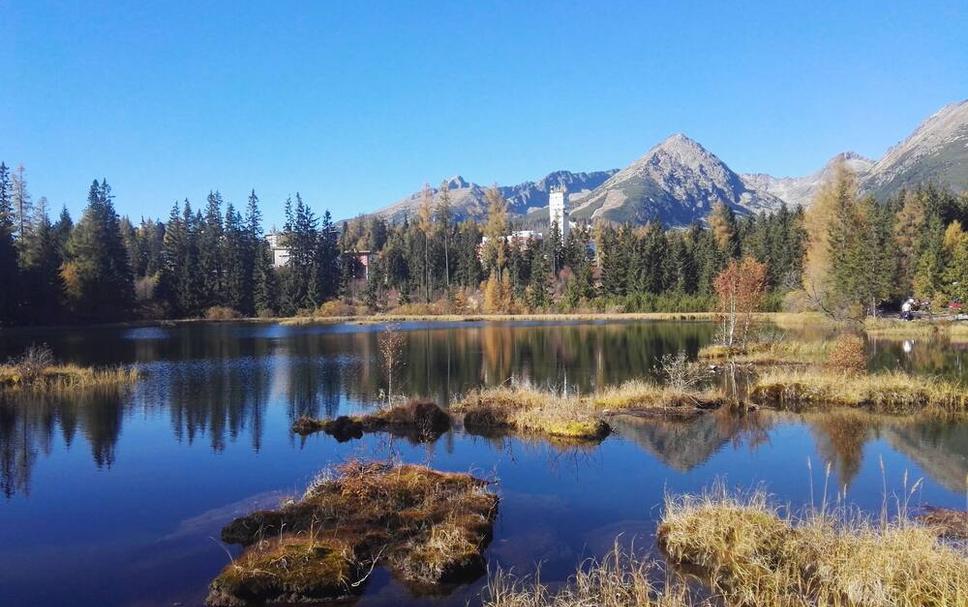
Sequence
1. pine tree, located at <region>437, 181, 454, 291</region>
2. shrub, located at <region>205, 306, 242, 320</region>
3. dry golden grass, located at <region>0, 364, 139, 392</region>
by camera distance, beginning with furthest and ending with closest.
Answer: pine tree, located at <region>437, 181, 454, 291</region>, shrub, located at <region>205, 306, 242, 320</region>, dry golden grass, located at <region>0, 364, 139, 392</region>

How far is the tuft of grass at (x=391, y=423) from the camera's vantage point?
73.9ft

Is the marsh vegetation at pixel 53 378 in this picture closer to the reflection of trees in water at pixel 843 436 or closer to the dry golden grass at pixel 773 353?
the reflection of trees in water at pixel 843 436

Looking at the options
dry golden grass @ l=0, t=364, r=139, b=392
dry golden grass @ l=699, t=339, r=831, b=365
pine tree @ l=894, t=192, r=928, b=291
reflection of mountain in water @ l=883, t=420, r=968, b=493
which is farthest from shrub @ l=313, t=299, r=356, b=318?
reflection of mountain in water @ l=883, t=420, r=968, b=493

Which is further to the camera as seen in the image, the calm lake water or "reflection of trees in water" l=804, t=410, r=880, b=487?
"reflection of trees in water" l=804, t=410, r=880, b=487

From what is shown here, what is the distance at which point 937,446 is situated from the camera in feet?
62.3

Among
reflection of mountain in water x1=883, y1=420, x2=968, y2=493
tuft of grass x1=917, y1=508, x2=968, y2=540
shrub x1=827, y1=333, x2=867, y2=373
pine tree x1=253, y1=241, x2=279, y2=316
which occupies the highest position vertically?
pine tree x1=253, y1=241, x2=279, y2=316

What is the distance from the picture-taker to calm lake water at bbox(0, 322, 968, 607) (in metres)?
11.6

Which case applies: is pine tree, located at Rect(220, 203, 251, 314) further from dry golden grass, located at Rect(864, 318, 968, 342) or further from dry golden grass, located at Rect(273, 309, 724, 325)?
dry golden grass, located at Rect(864, 318, 968, 342)

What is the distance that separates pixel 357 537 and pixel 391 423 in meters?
12.1

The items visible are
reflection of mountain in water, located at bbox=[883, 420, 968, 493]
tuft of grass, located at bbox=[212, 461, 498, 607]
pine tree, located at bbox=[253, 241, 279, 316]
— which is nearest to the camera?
tuft of grass, located at bbox=[212, 461, 498, 607]

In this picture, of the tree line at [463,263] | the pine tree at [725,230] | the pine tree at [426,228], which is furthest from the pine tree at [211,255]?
the pine tree at [725,230]

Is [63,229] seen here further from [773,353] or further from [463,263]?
[773,353]

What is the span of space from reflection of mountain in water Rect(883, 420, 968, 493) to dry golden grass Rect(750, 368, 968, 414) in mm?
2380

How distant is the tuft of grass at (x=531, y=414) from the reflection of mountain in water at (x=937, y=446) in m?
8.90
